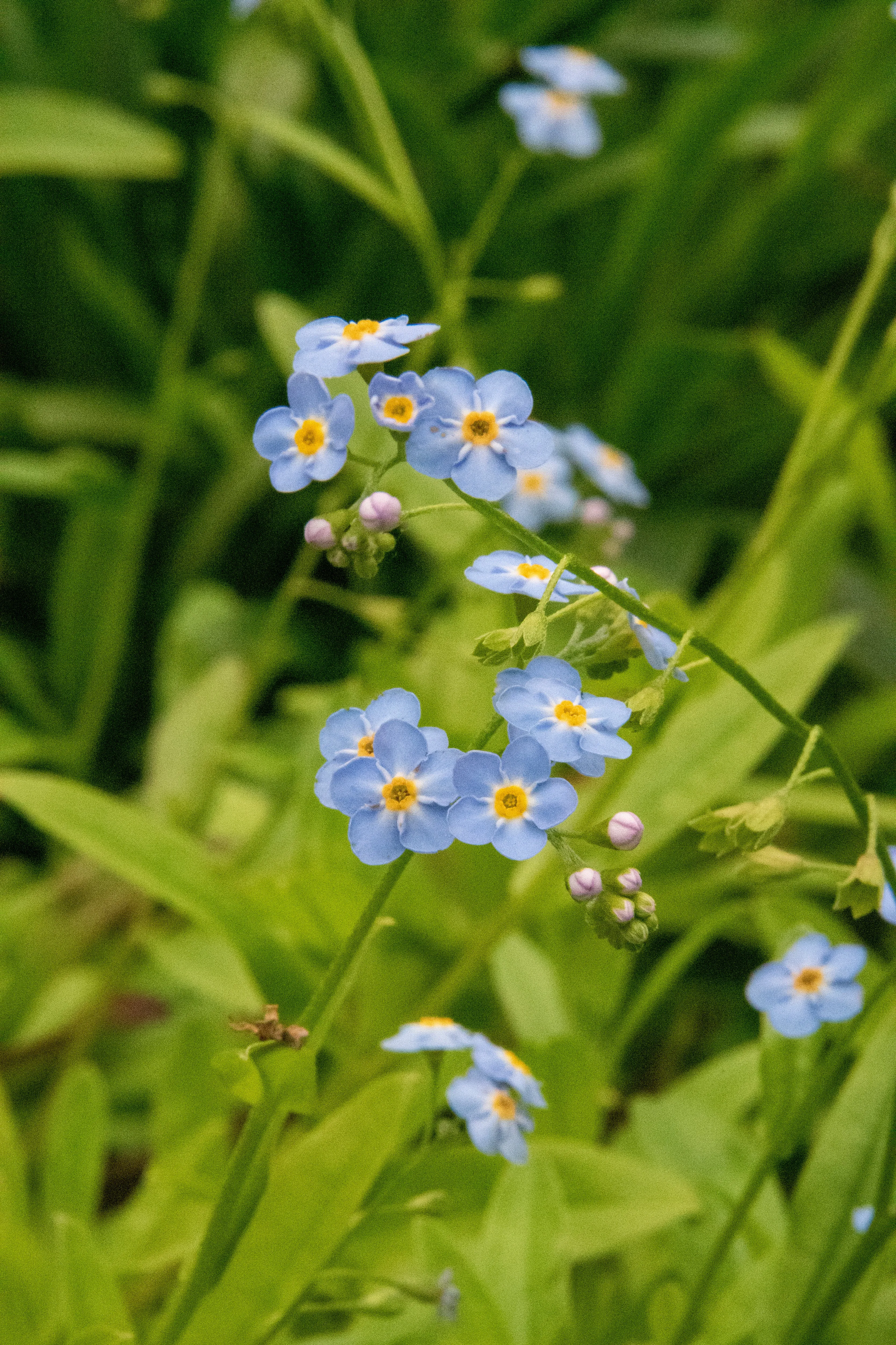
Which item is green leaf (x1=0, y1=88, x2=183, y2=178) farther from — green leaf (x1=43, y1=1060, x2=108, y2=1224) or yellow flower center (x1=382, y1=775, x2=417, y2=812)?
yellow flower center (x1=382, y1=775, x2=417, y2=812)

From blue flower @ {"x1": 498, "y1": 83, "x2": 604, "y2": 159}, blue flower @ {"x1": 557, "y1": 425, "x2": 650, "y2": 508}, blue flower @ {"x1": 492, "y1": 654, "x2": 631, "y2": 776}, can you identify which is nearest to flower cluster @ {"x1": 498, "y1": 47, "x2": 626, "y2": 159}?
blue flower @ {"x1": 498, "y1": 83, "x2": 604, "y2": 159}

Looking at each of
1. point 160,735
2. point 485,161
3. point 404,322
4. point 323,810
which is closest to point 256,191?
point 485,161

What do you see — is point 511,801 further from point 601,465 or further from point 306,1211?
point 601,465

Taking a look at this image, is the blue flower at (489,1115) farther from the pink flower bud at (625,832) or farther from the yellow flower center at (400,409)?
the yellow flower center at (400,409)

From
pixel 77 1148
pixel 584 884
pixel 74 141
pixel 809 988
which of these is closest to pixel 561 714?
pixel 584 884

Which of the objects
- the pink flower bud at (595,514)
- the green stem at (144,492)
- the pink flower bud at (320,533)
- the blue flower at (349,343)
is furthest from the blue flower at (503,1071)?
the green stem at (144,492)
